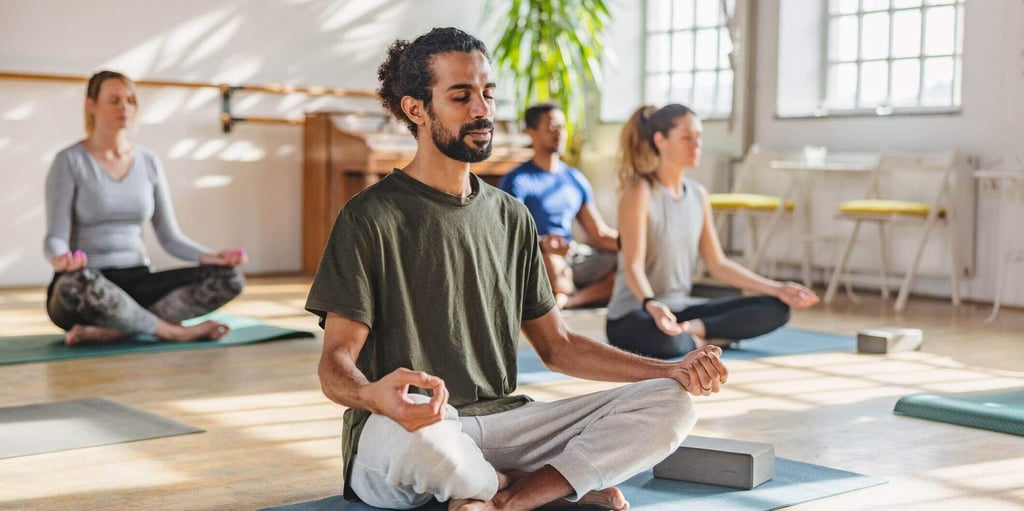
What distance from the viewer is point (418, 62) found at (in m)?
2.35

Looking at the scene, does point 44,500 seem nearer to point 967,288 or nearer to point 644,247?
point 644,247

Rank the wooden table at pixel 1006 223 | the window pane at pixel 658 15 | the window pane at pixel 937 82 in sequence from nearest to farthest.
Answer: the wooden table at pixel 1006 223
the window pane at pixel 937 82
the window pane at pixel 658 15

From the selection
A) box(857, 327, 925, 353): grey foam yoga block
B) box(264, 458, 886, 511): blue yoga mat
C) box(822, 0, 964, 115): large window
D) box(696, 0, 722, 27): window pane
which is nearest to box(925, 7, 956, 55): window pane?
box(822, 0, 964, 115): large window

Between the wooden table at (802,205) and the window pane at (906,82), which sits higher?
the window pane at (906,82)

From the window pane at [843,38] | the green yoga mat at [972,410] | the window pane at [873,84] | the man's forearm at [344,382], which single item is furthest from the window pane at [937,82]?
the man's forearm at [344,382]

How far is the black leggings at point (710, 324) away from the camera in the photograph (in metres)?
4.64

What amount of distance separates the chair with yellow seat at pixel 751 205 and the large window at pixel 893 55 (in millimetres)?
526

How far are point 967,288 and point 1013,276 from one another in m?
0.32

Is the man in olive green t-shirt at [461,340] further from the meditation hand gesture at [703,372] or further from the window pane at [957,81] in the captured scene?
the window pane at [957,81]

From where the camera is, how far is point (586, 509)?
98.1 inches

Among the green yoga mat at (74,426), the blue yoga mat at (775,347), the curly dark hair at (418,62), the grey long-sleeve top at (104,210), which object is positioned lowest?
the blue yoga mat at (775,347)

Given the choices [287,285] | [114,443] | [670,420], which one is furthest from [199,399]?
[287,285]

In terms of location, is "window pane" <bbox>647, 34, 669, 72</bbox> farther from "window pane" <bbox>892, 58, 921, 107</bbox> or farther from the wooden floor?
the wooden floor

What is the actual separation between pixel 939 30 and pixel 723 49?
5.22ft
